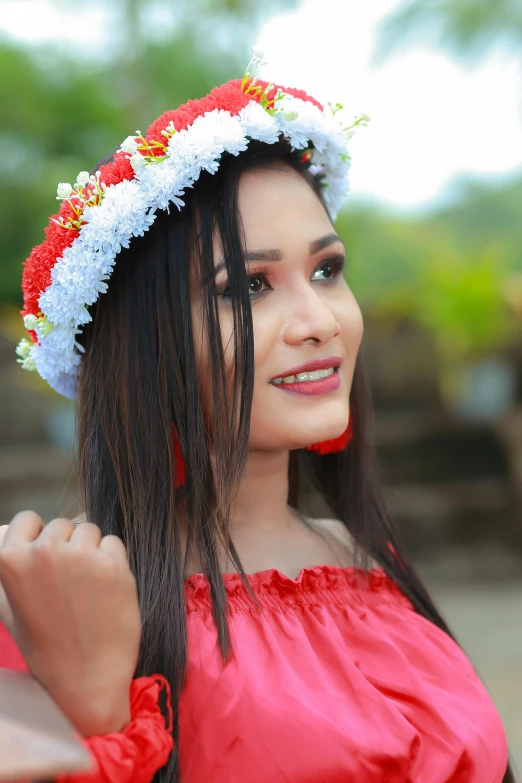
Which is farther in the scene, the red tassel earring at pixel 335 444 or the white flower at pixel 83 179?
the red tassel earring at pixel 335 444

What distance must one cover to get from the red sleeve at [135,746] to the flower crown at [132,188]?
2.05 ft

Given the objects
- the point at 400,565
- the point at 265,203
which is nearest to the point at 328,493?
the point at 400,565

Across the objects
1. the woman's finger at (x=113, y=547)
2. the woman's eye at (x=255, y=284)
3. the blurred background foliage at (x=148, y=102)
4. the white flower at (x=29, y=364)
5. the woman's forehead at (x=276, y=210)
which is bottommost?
the woman's finger at (x=113, y=547)

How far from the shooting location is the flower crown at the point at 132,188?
1374 mm

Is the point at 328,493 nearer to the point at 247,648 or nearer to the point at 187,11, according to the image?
the point at 247,648

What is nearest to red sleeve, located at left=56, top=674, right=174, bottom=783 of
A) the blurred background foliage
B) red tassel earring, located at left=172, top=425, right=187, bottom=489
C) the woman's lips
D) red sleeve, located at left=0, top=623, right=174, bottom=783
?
red sleeve, located at left=0, top=623, right=174, bottom=783

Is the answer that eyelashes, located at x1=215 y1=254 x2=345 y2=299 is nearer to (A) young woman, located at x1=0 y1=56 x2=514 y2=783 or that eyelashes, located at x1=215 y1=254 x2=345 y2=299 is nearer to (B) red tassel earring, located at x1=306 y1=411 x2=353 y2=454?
(A) young woman, located at x1=0 y1=56 x2=514 y2=783

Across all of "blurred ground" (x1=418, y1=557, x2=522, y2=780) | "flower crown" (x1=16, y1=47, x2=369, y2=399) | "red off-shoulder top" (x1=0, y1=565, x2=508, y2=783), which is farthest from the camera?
"blurred ground" (x1=418, y1=557, x2=522, y2=780)

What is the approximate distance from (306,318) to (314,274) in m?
0.14

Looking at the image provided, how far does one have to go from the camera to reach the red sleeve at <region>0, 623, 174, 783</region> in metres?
1.03

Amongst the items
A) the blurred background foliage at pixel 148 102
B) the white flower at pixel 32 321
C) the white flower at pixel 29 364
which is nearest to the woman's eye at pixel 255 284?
the white flower at pixel 32 321

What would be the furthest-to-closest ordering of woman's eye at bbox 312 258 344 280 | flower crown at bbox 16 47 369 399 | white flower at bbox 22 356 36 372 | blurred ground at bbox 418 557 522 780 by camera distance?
blurred ground at bbox 418 557 522 780 < white flower at bbox 22 356 36 372 < woman's eye at bbox 312 258 344 280 < flower crown at bbox 16 47 369 399

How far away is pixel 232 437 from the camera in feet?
4.60

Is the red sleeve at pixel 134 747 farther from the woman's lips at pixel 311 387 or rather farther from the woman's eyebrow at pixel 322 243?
the woman's eyebrow at pixel 322 243
